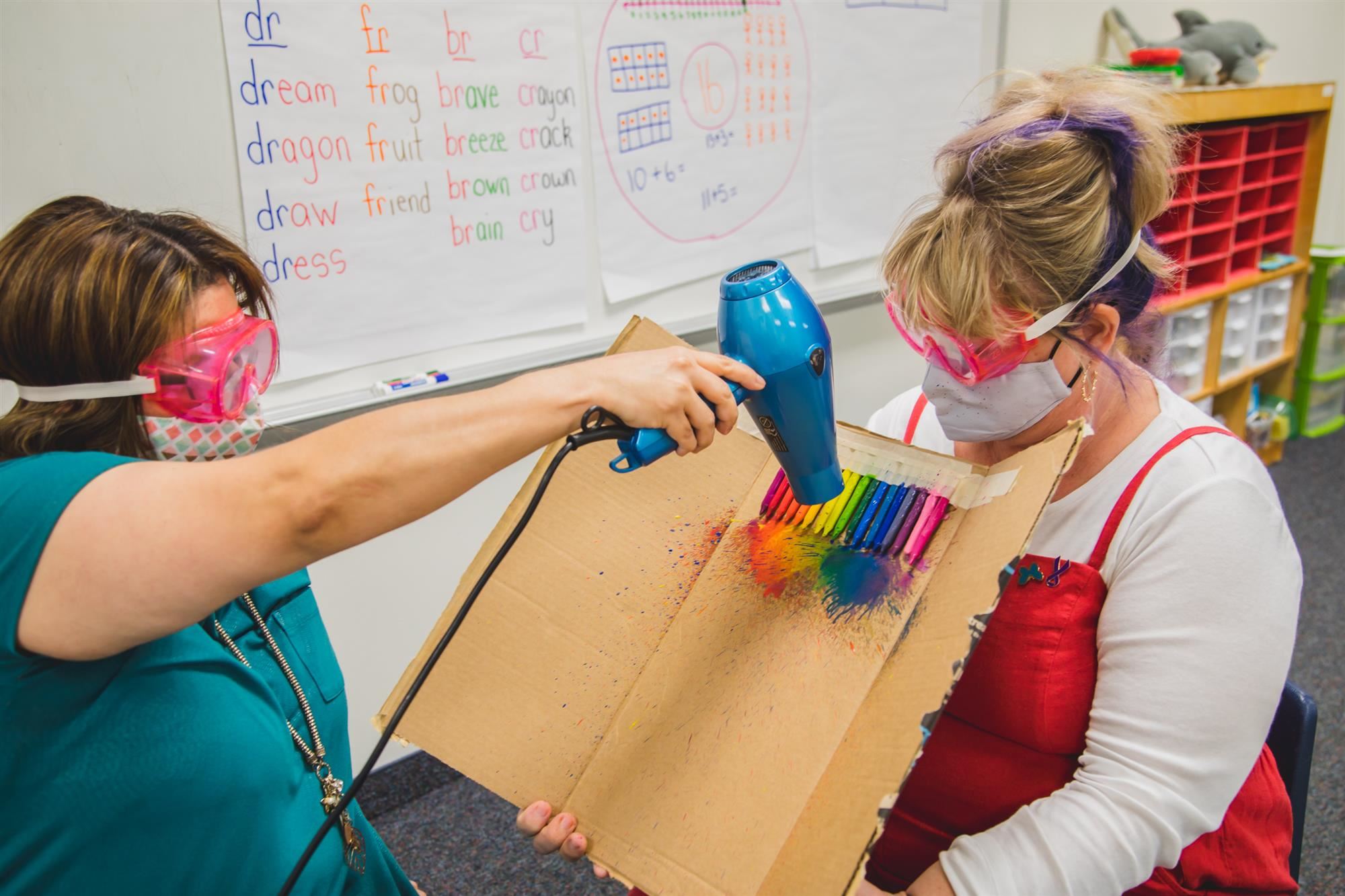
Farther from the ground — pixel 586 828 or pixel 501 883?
pixel 586 828

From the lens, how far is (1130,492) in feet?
3.05

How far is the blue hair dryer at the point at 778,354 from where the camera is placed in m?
0.75

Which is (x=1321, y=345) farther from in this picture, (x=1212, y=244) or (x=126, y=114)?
(x=126, y=114)

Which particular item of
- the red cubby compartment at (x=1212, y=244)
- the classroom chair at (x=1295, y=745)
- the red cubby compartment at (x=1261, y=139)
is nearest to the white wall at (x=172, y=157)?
the classroom chair at (x=1295, y=745)

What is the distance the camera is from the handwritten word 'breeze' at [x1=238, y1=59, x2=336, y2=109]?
146cm

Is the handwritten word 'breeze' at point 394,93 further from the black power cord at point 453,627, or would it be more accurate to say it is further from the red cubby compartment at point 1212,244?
the red cubby compartment at point 1212,244

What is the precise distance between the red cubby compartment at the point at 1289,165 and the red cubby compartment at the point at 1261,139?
0.31ft

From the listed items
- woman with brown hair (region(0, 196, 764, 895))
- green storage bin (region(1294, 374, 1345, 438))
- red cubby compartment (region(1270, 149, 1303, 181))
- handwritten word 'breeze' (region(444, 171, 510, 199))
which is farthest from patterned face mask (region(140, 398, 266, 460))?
green storage bin (region(1294, 374, 1345, 438))

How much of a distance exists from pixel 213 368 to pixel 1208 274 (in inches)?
126

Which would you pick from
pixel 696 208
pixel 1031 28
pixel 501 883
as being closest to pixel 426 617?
pixel 501 883

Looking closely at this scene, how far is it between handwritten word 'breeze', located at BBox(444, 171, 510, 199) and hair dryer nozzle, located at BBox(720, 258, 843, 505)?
3.55ft

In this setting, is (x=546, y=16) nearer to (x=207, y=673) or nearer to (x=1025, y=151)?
(x=1025, y=151)

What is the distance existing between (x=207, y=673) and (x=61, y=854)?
0.57 ft

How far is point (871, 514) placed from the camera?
0.84 m
